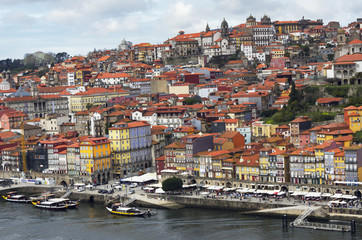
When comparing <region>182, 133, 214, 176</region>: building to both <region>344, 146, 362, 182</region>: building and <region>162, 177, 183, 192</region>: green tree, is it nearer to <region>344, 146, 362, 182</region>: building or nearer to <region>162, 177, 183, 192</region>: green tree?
<region>162, 177, 183, 192</region>: green tree

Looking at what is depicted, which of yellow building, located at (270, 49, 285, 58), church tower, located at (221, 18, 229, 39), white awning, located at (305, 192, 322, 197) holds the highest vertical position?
church tower, located at (221, 18, 229, 39)

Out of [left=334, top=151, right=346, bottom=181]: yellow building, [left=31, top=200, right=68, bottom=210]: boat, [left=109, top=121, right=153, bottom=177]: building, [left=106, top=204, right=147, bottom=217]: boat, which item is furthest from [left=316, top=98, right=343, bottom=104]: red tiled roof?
[left=31, top=200, right=68, bottom=210]: boat

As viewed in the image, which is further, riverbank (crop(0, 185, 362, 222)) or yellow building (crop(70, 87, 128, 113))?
yellow building (crop(70, 87, 128, 113))

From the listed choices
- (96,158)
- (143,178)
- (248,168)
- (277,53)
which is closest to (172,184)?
(248,168)

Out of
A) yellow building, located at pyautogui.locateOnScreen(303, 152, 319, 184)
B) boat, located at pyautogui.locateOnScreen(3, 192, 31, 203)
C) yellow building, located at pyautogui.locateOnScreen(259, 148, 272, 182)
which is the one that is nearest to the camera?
yellow building, located at pyautogui.locateOnScreen(303, 152, 319, 184)

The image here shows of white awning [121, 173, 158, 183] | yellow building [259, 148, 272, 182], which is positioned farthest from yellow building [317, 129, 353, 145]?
white awning [121, 173, 158, 183]

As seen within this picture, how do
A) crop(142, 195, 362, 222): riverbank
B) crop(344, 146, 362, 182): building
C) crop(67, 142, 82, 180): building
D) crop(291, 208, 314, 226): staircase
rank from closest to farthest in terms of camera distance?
crop(291, 208, 314, 226): staircase
crop(142, 195, 362, 222): riverbank
crop(344, 146, 362, 182): building
crop(67, 142, 82, 180): building

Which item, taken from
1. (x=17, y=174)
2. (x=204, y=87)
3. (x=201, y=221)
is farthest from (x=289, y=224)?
(x=204, y=87)

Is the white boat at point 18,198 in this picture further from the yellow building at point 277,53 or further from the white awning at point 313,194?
the yellow building at point 277,53

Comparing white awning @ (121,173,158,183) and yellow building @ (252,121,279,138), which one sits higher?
yellow building @ (252,121,279,138)
